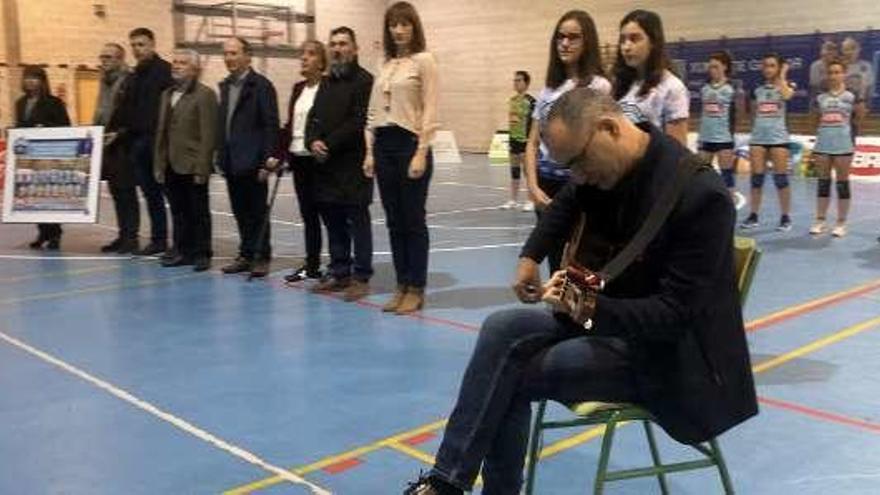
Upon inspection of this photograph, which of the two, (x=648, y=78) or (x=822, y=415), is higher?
(x=648, y=78)

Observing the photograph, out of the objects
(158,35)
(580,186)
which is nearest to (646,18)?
(580,186)

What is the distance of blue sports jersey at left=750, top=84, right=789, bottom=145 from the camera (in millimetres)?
8672

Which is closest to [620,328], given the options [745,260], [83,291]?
[745,260]

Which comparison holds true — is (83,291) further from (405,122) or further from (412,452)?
(412,452)

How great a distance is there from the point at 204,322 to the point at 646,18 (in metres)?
3.25

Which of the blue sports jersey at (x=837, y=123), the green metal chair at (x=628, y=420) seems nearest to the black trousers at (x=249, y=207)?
the green metal chair at (x=628, y=420)

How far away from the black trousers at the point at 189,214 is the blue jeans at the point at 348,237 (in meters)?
1.44

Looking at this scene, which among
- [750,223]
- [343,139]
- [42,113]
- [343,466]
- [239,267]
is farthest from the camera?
[750,223]

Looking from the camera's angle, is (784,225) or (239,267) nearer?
(239,267)

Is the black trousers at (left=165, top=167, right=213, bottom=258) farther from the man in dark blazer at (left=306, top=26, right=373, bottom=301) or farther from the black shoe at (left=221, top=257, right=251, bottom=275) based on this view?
the man in dark blazer at (left=306, top=26, right=373, bottom=301)

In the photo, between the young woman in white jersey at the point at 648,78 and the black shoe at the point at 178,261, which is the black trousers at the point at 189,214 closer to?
the black shoe at the point at 178,261

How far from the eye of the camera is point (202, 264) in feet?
23.4

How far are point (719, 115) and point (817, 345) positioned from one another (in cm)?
467

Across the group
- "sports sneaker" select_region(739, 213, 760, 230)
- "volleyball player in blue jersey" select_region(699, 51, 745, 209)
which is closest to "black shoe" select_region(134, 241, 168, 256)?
"volleyball player in blue jersey" select_region(699, 51, 745, 209)
